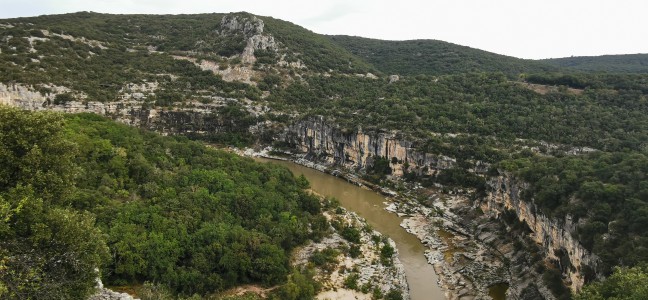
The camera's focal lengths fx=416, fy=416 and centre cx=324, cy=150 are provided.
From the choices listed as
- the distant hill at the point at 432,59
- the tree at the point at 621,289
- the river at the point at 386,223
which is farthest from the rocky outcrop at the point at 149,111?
the tree at the point at 621,289

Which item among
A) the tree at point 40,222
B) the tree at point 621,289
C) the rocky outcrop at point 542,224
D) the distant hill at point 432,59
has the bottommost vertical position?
the rocky outcrop at point 542,224

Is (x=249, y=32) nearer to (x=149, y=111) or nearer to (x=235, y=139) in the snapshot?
(x=235, y=139)

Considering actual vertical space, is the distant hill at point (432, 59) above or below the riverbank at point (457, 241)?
above

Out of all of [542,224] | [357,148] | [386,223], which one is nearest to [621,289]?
[542,224]

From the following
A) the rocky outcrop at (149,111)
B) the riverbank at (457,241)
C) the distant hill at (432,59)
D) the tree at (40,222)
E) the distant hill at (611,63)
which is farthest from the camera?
the distant hill at (611,63)

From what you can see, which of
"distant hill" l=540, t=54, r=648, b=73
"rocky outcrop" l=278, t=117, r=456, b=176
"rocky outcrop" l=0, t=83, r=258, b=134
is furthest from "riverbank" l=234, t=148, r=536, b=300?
"distant hill" l=540, t=54, r=648, b=73

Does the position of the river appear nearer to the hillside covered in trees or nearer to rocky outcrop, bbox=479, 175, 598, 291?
the hillside covered in trees

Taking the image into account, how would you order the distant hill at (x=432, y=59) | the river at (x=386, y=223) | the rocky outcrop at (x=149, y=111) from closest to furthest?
the river at (x=386, y=223)
the rocky outcrop at (x=149, y=111)
the distant hill at (x=432, y=59)

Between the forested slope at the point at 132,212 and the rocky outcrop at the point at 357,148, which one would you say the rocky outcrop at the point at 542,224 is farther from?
the forested slope at the point at 132,212
